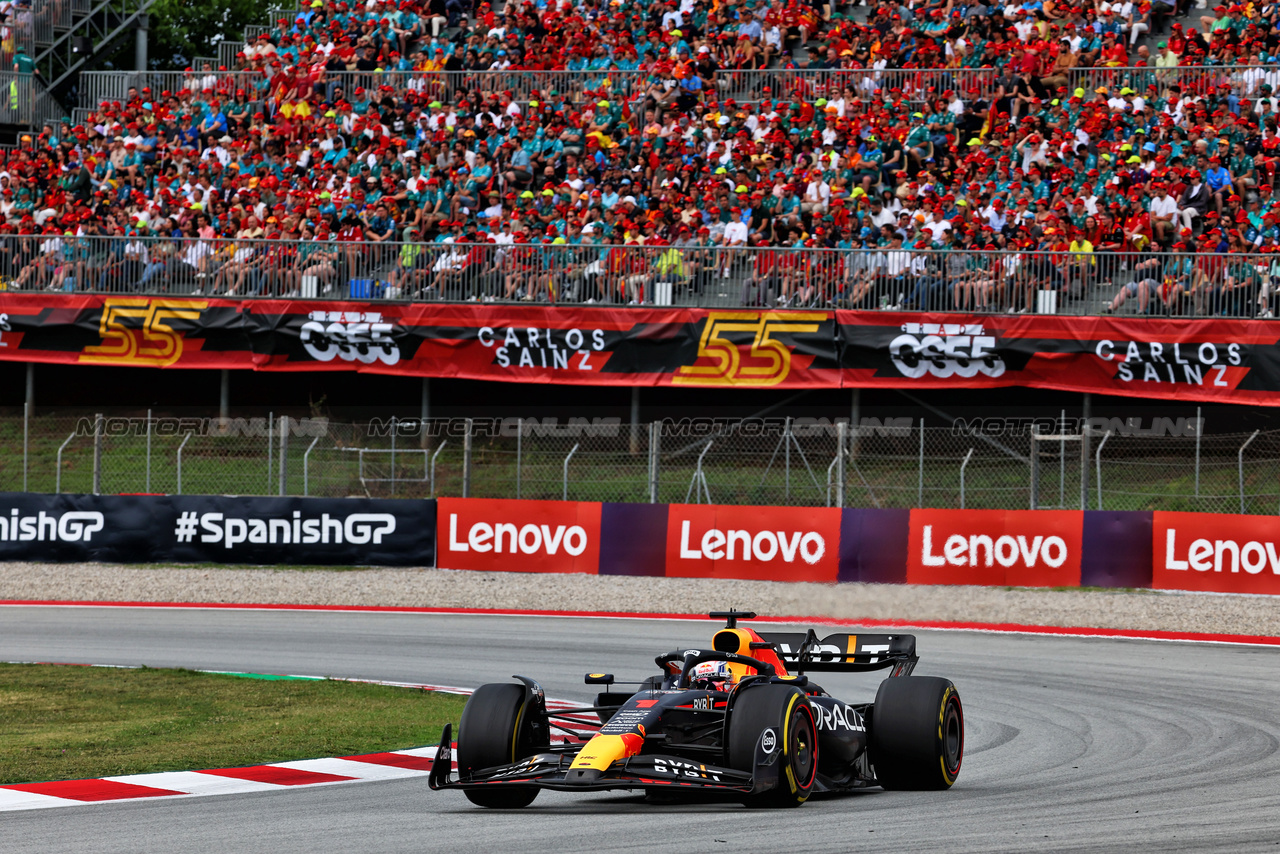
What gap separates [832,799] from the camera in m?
8.97

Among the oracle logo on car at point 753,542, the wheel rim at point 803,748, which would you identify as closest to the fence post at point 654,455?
the oracle logo on car at point 753,542

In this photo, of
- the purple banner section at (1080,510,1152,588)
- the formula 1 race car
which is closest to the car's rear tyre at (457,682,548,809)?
the formula 1 race car

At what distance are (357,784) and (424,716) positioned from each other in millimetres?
3058

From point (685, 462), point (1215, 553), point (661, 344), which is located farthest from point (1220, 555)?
point (661, 344)

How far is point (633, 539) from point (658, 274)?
4.98 m

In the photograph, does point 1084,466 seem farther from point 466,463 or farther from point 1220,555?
point 466,463

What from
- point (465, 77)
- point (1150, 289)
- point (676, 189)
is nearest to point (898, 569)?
point (1150, 289)

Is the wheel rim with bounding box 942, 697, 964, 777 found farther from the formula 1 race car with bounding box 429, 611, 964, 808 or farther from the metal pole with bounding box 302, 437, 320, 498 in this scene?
the metal pole with bounding box 302, 437, 320, 498

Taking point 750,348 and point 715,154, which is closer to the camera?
point 750,348

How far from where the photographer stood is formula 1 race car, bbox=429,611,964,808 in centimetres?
812

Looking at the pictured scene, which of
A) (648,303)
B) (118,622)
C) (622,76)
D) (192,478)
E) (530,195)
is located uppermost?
(622,76)

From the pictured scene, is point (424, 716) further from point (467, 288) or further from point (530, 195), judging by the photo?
point (530, 195)

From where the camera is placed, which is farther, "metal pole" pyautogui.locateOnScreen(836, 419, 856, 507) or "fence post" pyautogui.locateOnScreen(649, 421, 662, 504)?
"fence post" pyautogui.locateOnScreen(649, 421, 662, 504)

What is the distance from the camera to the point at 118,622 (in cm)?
1938
